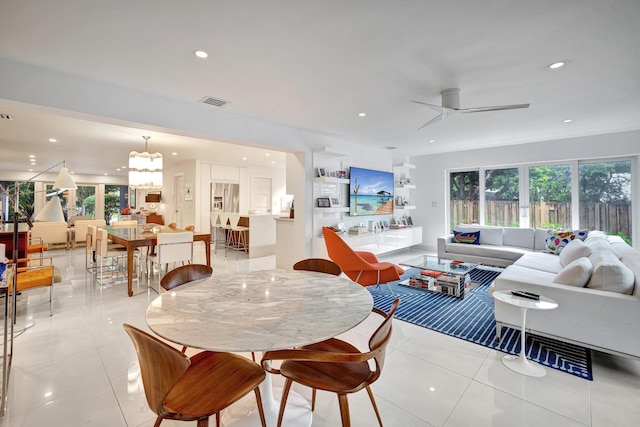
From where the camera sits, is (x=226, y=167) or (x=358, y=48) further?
(x=226, y=167)

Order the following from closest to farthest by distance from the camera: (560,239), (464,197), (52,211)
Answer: (52,211) < (560,239) < (464,197)

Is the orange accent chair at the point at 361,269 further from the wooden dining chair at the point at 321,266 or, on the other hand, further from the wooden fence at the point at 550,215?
the wooden fence at the point at 550,215

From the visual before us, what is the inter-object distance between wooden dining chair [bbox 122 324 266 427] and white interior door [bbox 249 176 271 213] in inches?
325

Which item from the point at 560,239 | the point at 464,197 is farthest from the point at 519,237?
the point at 464,197

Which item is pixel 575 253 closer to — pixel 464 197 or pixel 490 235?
pixel 490 235

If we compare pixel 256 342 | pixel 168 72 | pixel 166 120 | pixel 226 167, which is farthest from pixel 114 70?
pixel 226 167

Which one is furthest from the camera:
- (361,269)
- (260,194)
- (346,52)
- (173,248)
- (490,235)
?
(260,194)

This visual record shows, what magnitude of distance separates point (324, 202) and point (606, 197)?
5062 mm

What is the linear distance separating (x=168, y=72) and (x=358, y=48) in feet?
5.82

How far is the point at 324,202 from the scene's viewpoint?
203 inches

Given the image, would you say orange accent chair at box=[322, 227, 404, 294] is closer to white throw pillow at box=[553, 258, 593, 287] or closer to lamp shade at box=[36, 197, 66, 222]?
white throw pillow at box=[553, 258, 593, 287]

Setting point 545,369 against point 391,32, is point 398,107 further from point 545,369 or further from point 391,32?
point 545,369

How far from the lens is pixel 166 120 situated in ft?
11.0

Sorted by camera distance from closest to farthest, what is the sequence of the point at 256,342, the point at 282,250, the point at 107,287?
the point at 256,342, the point at 107,287, the point at 282,250
